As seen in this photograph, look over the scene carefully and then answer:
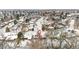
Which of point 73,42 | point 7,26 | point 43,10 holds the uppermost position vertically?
point 43,10
